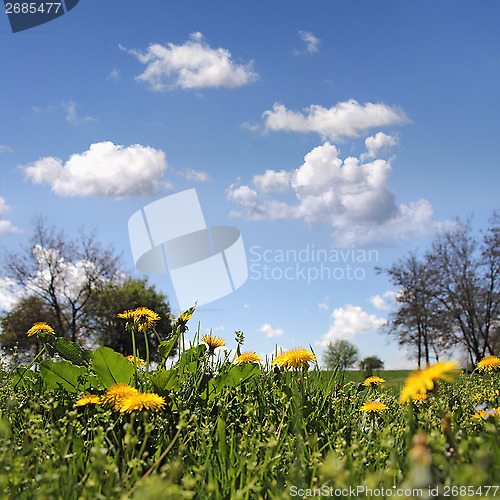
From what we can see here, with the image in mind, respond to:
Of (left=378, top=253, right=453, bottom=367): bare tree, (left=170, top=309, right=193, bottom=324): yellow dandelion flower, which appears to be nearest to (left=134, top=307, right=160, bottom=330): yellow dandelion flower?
(left=170, top=309, right=193, bottom=324): yellow dandelion flower

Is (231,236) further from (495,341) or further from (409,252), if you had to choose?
(495,341)

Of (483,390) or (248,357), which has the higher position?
(248,357)

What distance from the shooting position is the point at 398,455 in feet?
7.00

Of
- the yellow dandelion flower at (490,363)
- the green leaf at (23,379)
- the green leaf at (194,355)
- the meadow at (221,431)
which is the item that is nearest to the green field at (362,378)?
the meadow at (221,431)

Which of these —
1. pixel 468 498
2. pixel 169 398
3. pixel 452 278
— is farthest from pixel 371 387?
pixel 452 278

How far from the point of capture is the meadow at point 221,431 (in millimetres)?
1571

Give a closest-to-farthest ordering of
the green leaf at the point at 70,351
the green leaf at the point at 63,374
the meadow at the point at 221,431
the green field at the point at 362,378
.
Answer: the meadow at the point at 221,431 < the green leaf at the point at 63,374 < the green leaf at the point at 70,351 < the green field at the point at 362,378

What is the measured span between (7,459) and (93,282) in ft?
85.8

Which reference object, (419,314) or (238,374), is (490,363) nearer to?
(238,374)

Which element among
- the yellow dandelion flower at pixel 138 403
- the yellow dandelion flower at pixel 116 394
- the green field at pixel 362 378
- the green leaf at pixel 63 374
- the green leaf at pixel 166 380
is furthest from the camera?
the green field at pixel 362 378

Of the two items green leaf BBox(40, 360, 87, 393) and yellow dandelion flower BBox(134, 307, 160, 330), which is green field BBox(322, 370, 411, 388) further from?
green leaf BBox(40, 360, 87, 393)

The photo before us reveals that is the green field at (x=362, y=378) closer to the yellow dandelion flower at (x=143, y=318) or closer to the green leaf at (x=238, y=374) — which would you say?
the green leaf at (x=238, y=374)

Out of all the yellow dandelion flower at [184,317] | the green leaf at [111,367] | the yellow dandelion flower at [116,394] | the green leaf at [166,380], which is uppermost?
the yellow dandelion flower at [184,317]

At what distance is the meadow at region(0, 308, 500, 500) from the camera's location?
5.16ft
